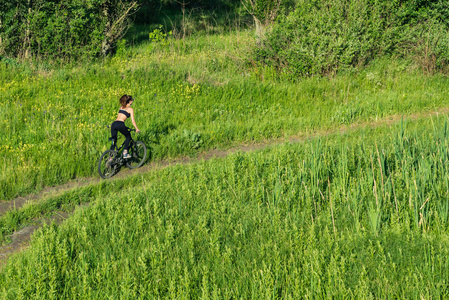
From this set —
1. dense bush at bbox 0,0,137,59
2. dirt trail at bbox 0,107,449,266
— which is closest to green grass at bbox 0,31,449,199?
dirt trail at bbox 0,107,449,266

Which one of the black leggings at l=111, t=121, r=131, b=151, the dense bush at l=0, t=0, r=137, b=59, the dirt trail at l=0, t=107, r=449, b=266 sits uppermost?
the dense bush at l=0, t=0, r=137, b=59

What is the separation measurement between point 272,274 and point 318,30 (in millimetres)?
11093

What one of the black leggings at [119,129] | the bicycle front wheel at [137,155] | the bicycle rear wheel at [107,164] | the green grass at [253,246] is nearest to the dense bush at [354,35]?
the bicycle front wheel at [137,155]

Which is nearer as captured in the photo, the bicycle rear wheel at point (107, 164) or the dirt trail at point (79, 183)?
the dirt trail at point (79, 183)

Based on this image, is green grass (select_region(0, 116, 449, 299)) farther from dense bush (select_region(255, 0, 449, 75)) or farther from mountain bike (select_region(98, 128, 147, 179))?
dense bush (select_region(255, 0, 449, 75))

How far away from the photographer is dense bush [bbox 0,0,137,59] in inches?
498

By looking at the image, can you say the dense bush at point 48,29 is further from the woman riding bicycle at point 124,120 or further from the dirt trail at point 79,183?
the dirt trail at point 79,183

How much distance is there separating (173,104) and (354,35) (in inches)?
266

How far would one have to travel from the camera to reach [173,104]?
→ 10328 mm

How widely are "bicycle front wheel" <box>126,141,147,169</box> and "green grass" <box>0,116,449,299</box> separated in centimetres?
238

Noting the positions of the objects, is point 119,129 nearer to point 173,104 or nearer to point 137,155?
point 137,155

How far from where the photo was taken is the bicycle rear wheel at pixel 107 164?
742 centimetres

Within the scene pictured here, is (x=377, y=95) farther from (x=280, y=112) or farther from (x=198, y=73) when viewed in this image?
(x=198, y=73)

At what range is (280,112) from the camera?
10586mm
